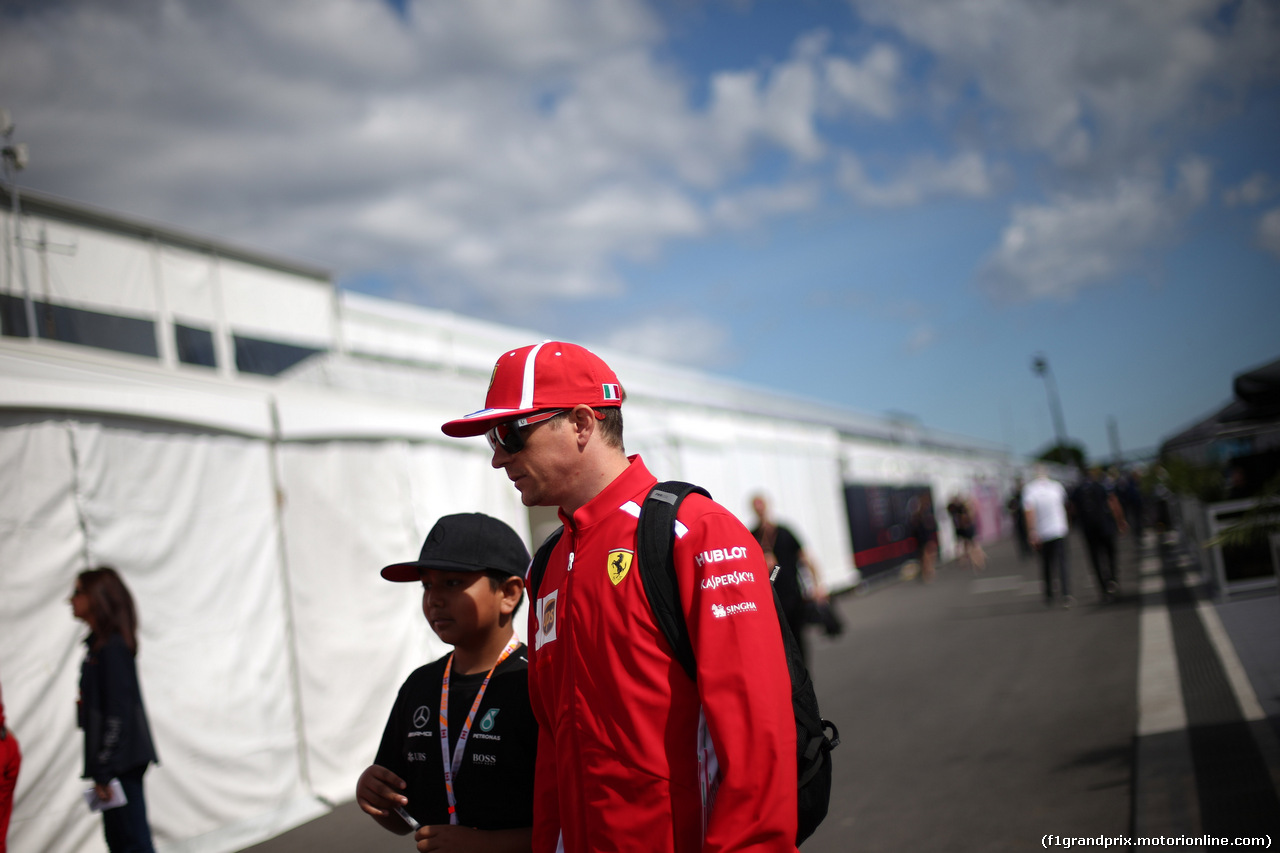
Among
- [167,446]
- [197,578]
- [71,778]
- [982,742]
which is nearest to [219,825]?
[71,778]

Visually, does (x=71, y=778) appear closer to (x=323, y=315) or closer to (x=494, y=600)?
(x=494, y=600)

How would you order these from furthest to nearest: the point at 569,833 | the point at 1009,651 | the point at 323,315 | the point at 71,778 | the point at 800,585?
the point at 323,315 → the point at 1009,651 → the point at 800,585 → the point at 71,778 → the point at 569,833

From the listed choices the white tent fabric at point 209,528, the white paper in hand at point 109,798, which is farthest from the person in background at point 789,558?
the white paper in hand at point 109,798

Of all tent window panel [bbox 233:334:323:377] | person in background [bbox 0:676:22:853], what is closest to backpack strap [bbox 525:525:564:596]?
person in background [bbox 0:676:22:853]

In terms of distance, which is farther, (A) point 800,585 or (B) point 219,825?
(A) point 800,585

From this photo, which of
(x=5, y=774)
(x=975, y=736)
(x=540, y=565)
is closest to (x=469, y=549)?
(x=540, y=565)

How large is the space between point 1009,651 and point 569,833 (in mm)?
9414

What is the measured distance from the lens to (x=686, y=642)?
69.6 inches

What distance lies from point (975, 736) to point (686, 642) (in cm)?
585

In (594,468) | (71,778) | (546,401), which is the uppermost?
(546,401)

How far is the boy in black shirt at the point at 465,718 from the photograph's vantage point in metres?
2.34

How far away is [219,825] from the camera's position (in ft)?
Result: 21.1

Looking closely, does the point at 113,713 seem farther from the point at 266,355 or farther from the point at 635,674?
the point at 266,355

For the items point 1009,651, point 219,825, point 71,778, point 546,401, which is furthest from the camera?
point 1009,651
